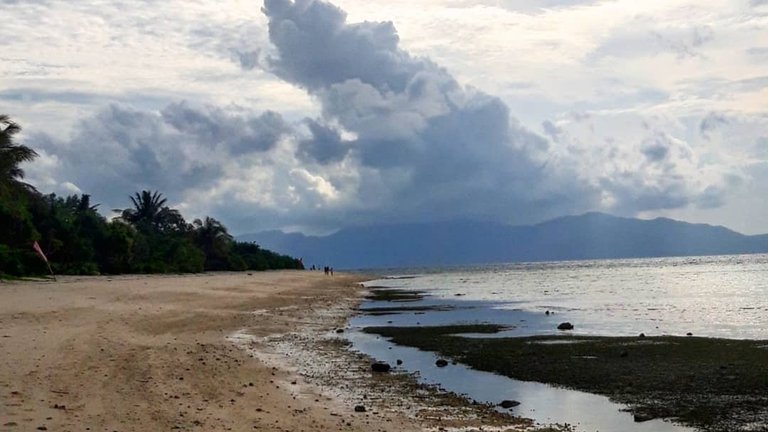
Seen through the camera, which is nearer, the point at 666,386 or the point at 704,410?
the point at 704,410

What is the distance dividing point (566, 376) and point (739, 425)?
6.25 meters

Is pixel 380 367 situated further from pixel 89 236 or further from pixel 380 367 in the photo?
pixel 89 236

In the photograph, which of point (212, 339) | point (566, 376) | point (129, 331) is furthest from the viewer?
point (212, 339)

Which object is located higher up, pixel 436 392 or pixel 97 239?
pixel 97 239

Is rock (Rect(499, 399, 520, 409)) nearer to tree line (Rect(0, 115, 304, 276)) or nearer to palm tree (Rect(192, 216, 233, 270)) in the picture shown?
tree line (Rect(0, 115, 304, 276))

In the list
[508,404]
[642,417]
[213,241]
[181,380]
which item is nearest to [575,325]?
[508,404]

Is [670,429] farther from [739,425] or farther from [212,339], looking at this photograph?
[212,339]

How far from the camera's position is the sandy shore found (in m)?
12.5

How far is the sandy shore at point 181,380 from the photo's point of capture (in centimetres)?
1254

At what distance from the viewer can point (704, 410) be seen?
14617 millimetres

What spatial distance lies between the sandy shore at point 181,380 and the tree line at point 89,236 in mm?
24815

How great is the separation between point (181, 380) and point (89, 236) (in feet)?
219

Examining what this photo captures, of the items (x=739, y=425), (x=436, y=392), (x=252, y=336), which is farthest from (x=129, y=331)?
(x=739, y=425)

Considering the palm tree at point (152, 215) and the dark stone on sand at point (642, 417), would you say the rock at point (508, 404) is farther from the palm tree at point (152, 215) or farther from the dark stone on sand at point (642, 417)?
the palm tree at point (152, 215)
